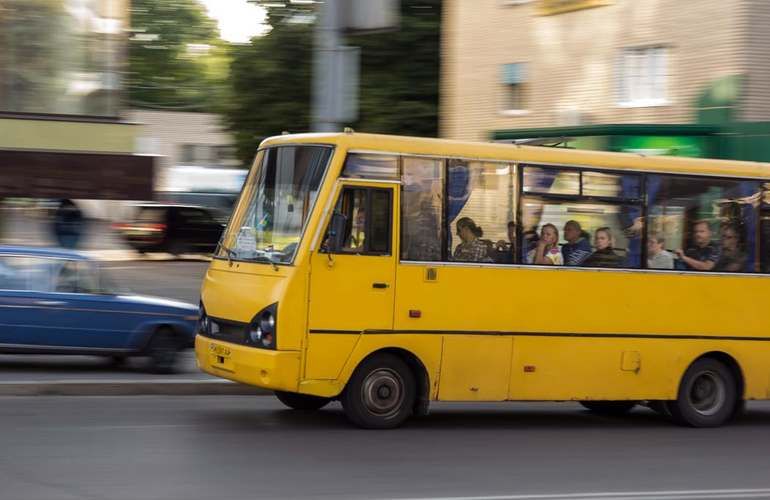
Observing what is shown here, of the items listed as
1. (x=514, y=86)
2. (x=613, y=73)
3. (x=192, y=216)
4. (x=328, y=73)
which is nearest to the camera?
(x=328, y=73)

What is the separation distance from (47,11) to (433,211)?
59.6 feet

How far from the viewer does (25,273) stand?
14.0m

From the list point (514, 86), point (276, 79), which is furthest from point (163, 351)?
point (276, 79)

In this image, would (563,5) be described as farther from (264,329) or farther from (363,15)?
→ (264,329)

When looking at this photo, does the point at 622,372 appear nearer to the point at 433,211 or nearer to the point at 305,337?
the point at 433,211

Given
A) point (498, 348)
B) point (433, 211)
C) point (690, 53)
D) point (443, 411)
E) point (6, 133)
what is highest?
point (690, 53)

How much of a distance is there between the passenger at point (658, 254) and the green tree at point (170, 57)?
65.9 metres

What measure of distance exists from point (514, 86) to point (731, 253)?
1780 centimetres

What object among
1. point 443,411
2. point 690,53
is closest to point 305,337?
point 443,411

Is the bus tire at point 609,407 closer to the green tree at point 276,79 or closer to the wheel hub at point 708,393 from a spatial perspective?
the wheel hub at point 708,393

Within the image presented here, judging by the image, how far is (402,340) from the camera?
10859 mm

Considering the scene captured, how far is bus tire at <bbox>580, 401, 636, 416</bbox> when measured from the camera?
42.8ft

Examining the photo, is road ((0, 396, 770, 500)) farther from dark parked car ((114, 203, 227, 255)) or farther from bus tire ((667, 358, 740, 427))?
dark parked car ((114, 203, 227, 255))

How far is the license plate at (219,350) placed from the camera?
10.8 metres
